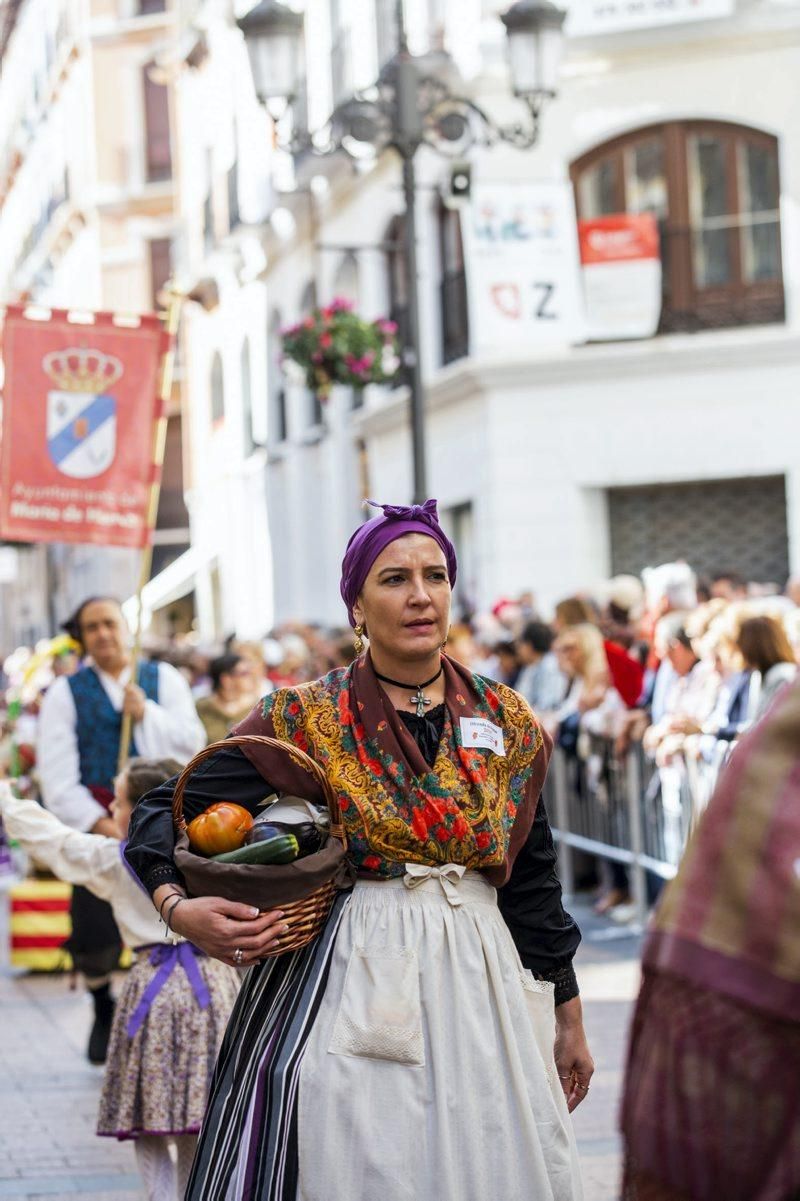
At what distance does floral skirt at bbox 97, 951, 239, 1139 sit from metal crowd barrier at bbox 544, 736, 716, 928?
4222 millimetres

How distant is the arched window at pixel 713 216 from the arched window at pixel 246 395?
14.8 meters

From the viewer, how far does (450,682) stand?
4391mm

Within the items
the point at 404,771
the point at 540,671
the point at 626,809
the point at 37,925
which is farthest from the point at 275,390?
the point at 404,771

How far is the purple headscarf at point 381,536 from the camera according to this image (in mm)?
4324

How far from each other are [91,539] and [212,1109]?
6.18 meters

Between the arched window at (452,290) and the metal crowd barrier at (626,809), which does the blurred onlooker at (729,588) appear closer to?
the metal crowd barrier at (626,809)

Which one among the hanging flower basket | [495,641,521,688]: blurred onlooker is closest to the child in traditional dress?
[495,641,521,688]: blurred onlooker

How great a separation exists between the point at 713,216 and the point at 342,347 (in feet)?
16.1

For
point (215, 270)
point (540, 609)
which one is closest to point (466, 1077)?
point (540, 609)

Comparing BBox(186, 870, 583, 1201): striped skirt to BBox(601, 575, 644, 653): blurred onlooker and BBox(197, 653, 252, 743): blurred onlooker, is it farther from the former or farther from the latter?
BBox(601, 575, 644, 653): blurred onlooker

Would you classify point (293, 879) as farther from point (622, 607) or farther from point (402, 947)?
point (622, 607)

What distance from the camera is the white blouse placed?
20.6 feet

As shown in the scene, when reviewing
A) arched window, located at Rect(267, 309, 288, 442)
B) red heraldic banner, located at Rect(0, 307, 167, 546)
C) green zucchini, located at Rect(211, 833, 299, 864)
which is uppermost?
arched window, located at Rect(267, 309, 288, 442)

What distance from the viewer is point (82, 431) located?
10.1m
